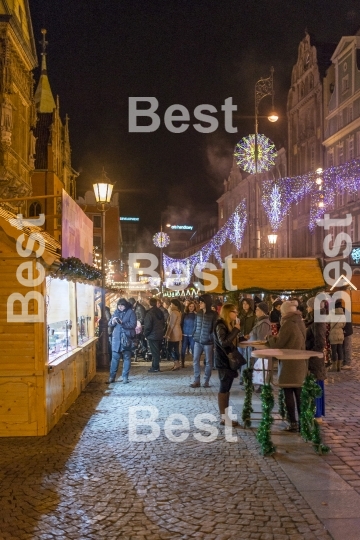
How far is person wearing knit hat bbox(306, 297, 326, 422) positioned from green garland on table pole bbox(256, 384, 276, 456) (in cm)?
191

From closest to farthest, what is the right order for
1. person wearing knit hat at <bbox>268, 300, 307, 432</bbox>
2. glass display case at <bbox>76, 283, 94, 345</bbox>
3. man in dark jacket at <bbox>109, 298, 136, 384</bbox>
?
person wearing knit hat at <bbox>268, 300, 307, 432</bbox> → glass display case at <bbox>76, 283, 94, 345</bbox> → man in dark jacket at <bbox>109, 298, 136, 384</bbox>

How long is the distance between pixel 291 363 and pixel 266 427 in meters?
1.20

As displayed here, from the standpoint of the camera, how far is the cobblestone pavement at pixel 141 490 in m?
5.18

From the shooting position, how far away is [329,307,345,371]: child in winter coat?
15.5 metres

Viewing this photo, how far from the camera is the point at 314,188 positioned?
129 feet

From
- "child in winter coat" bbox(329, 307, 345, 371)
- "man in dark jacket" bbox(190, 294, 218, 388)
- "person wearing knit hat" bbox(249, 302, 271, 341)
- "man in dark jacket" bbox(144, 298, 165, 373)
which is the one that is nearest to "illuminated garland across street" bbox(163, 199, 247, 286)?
"man in dark jacket" bbox(144, 298, 165, 373)

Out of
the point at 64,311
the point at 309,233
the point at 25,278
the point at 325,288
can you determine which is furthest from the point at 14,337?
the point at 309,233

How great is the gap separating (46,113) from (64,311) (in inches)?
1181

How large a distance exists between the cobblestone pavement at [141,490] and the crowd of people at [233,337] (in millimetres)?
1088

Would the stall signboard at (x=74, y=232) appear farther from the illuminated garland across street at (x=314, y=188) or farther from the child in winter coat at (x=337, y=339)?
the illuminated garland across street at (x=314, y=188)

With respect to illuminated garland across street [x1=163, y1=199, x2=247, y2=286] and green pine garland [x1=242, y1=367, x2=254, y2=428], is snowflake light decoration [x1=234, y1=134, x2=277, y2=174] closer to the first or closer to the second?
green pine garland [x1=242, y1=367, x2=254, y2=428]

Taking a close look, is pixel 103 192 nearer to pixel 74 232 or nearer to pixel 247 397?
pixel 74 232

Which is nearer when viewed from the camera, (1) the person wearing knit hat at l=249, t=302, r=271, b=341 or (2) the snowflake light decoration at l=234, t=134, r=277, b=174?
(1) the person wearing knit hat at l=249, t=302, r=271, b=341

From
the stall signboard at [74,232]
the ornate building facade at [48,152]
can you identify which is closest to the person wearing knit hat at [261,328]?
the stall signboard at [74,232]
